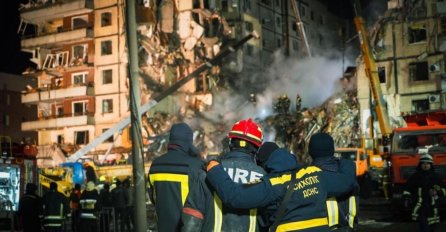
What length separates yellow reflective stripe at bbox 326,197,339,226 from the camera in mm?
6020

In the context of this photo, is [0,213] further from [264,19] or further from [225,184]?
[264,19]

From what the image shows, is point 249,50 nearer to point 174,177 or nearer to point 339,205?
point 339,205

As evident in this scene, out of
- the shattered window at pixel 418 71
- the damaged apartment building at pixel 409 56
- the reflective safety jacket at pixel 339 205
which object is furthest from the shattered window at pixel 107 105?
the reflective safety jacket at pixel 339 205

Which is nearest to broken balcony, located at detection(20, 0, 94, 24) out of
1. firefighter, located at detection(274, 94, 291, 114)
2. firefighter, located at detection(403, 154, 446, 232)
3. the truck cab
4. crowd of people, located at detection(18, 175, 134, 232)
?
firefighter, located at detection(274, 94, 291, 114)

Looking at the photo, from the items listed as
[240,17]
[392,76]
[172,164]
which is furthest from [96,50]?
[172,164]

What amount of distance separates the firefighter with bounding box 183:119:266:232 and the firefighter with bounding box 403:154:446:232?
6.38 m

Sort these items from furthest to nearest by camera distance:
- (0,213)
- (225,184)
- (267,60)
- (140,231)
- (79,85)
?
(267,60), (79,85), (0,213), (140,231), (225,184)

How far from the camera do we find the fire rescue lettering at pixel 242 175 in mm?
4676

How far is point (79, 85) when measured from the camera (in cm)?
5241

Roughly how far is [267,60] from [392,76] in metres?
21.3

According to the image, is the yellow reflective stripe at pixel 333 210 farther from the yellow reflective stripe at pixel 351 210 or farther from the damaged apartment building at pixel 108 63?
the damaged apartment building at pixel 108 63

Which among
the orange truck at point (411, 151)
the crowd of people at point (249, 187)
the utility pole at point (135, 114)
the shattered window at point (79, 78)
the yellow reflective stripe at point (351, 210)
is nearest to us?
the crowd of people at point (249, 187)

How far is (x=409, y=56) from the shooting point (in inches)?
1718

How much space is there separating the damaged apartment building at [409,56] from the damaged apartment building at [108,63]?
15068mm
